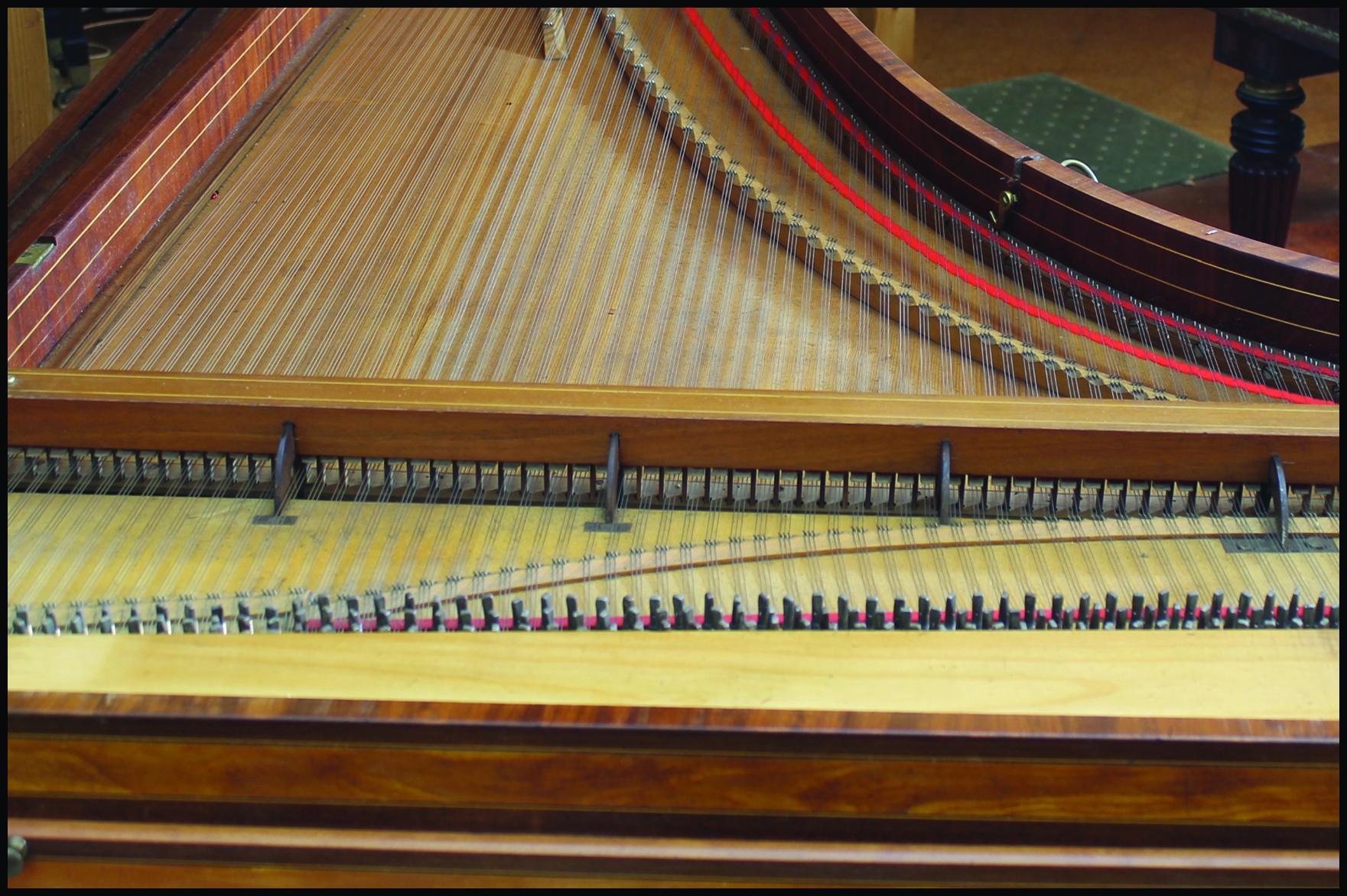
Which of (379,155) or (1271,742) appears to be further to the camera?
(379,155)

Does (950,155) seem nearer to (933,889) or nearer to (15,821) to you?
(933,889)

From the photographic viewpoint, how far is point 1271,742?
135cm

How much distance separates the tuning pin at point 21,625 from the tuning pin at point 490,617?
55cm

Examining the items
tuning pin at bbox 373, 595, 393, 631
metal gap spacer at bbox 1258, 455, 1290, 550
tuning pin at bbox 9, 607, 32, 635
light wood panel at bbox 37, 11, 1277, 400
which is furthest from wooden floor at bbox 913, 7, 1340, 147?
tuning pin at bbox 9, 607, 32, 635

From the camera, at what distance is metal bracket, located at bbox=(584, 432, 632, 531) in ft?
5.61

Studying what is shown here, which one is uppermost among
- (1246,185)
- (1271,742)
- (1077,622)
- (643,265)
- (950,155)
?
(1246,185)

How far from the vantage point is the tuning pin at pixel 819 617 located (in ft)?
5.06

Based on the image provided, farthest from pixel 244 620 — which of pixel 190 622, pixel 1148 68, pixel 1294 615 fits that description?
pixel 1148 68

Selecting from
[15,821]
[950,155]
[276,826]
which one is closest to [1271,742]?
[276,826]

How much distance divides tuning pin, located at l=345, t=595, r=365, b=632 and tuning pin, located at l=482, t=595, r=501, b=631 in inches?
5.9

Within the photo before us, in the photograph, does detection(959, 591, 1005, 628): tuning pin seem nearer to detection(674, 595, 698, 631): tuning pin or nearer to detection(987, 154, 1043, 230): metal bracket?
detection(674, 595, 698, 631): tuning pin

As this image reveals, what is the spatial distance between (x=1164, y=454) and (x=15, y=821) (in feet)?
4.83

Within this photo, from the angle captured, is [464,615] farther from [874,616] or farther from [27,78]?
[27,78]

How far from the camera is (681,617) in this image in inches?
60.7
